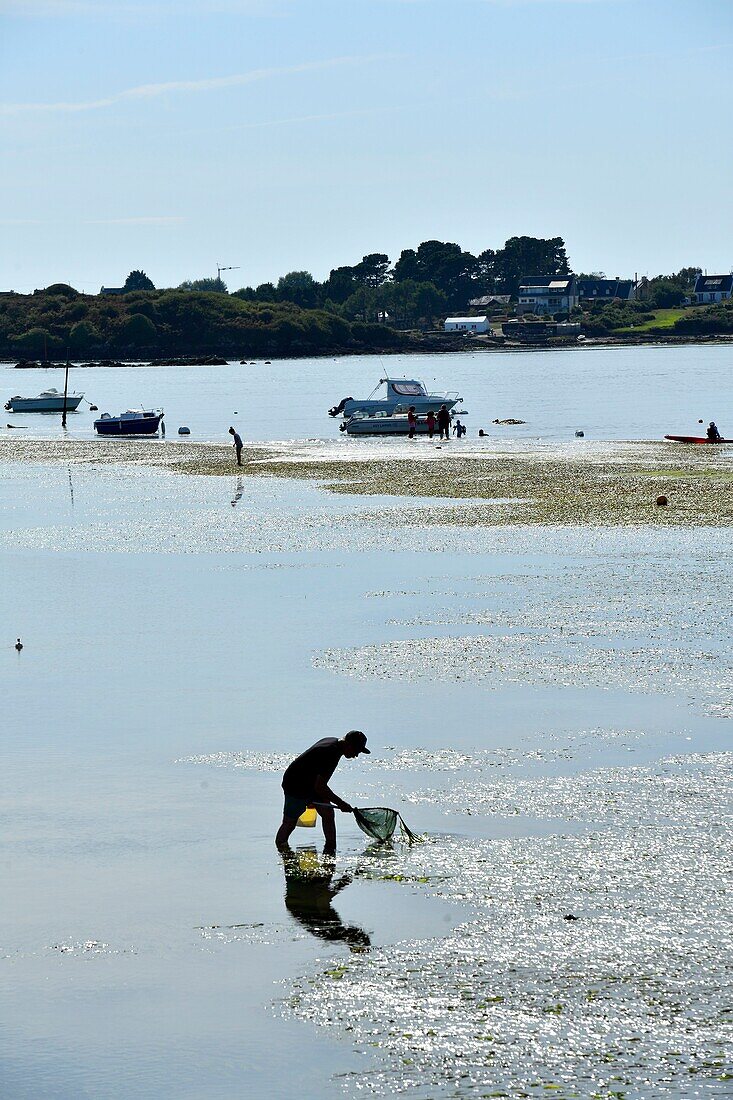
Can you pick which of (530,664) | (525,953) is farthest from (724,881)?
(530,664)

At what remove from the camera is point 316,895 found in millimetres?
13617

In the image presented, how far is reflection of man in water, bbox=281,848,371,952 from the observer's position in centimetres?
1267

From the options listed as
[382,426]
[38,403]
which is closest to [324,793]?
[382,426]

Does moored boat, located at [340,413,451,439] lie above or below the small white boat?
below

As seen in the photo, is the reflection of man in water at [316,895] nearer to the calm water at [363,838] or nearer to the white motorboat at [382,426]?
the calm water at [363,838]

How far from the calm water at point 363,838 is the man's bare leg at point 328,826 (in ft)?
0.70

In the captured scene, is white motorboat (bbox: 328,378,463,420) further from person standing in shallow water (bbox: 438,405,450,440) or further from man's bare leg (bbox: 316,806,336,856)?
man's bare leg (bbox: 316,806,336,856)

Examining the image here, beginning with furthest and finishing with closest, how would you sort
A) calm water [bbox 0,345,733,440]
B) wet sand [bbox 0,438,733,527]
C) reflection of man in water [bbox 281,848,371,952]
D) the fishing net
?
calm water [bbox 0,345,733,440] < wet sand [bbox 0,438,733,527] < the fishing net < reflection of man in water [bbox 281,848,371,952]

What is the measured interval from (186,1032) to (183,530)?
1158 inches

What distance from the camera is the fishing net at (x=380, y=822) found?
14.6 m

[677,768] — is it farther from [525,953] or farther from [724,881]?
[525,953]

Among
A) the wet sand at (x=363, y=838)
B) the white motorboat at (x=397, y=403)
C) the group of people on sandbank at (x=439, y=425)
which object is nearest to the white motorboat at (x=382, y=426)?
the group of people on sandbank at (x=439, y=425)

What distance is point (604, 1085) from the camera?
9812mm

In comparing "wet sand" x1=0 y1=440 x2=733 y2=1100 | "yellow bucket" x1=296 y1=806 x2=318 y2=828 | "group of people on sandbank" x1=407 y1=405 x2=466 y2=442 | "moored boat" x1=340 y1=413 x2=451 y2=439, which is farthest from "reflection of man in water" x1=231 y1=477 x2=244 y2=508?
"yellow bucket" x1=296 y1=806 x2=318 y2=828
